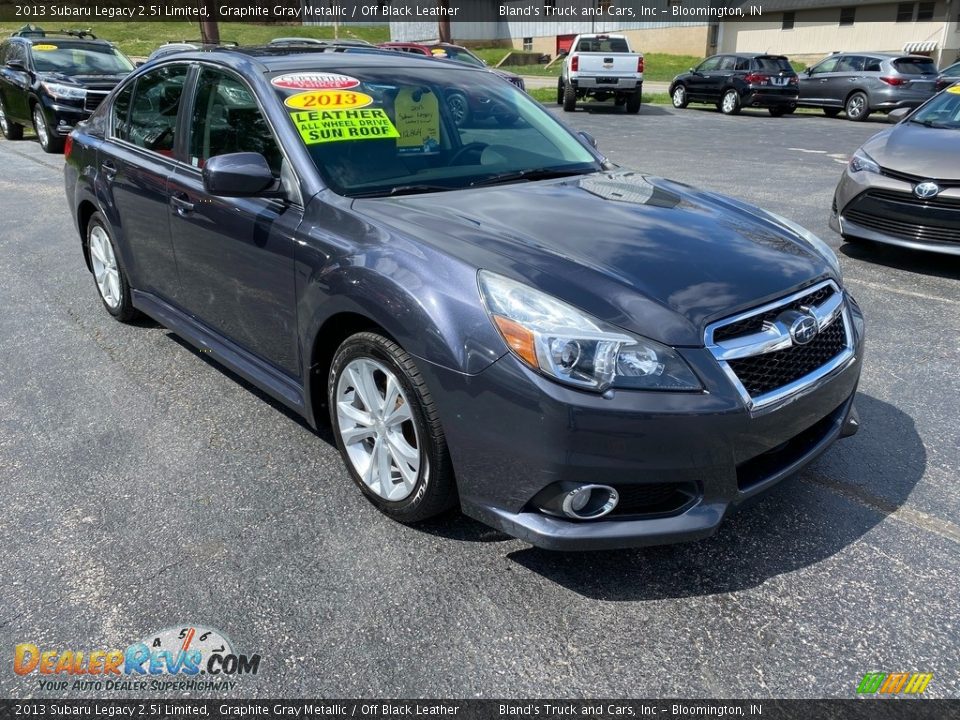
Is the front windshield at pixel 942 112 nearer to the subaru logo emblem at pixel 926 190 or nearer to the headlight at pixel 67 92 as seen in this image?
the subaru logo emblem at pixel 926 190

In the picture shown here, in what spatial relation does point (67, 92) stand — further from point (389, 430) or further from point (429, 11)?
point (429, 11)

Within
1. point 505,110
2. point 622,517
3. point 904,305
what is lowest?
point 904,305

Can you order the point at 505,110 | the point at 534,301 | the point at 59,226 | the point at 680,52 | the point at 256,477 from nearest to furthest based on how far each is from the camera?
the point at 534,301 < the point at 256,477 < the point at 505,110 < the point at 59,226 < the point at 680,52

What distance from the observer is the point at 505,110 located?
13.5 ft

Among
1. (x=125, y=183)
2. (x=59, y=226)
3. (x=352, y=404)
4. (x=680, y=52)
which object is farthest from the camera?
(x=680, y=52)

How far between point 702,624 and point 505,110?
107 inches

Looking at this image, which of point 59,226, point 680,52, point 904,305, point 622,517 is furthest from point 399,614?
point 680,52

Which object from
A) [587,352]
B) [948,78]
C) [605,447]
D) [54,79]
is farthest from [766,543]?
[948,78]

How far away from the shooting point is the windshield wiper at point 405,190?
126 inches

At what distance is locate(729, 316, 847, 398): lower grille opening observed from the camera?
253 centimetres

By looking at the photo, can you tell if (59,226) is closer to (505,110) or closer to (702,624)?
(505,110)

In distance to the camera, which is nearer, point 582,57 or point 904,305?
point 904,305

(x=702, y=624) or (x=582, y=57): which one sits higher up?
(x=582, y=57)

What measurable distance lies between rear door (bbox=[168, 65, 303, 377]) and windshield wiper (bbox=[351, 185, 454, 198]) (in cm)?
29
